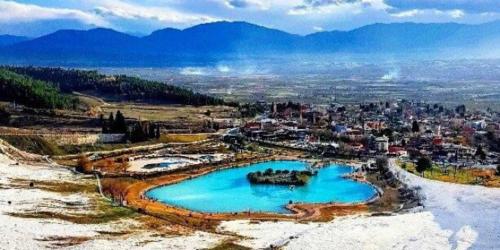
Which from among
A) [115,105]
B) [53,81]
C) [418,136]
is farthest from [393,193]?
[53,81]

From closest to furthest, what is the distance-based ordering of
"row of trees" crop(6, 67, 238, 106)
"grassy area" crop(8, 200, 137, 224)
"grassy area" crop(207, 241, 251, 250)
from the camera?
"grassy area" crop(207, 241, 251, 250), "grassy area" crop(8, 200, 137, 224), "row of trees" crop(6, 67, 238, 106)

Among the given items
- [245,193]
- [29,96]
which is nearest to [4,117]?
[29,96]

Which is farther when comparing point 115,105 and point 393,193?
point 115,105

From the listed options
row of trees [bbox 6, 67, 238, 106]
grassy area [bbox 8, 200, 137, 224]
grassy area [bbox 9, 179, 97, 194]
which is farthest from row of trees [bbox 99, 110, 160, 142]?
row of trees [bbox 6, 67, 238, 106]

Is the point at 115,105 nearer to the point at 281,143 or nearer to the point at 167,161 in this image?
the point at 281,143

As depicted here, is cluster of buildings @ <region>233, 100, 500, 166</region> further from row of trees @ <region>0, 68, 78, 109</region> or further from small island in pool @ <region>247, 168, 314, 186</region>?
row of trees @ <region>0, 68, 78, 109</region>

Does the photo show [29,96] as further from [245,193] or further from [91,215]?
[91,215]
